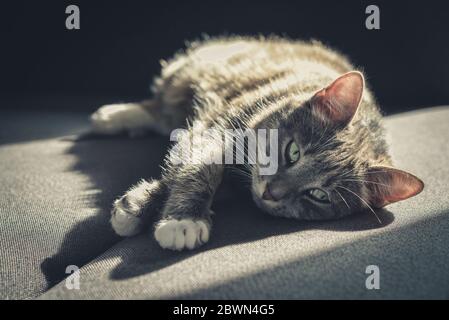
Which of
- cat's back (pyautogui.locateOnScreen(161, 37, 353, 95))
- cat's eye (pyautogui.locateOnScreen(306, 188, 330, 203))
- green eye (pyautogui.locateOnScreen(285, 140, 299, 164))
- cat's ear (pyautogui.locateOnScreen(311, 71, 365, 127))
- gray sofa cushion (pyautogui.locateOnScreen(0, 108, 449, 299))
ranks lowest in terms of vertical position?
gray sofa cushion (pyautogui.locateOnScreen(0, 108, 449, 299))

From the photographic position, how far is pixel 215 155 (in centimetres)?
135

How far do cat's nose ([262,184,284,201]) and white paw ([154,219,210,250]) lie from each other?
0.19 meters

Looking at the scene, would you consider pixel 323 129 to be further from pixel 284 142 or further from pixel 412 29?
pixel 412 29

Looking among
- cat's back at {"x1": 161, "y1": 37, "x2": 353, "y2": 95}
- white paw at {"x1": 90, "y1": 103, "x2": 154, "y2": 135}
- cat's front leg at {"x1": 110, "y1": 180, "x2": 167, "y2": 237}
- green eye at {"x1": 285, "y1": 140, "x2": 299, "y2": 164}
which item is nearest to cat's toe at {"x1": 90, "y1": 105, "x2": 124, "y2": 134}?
white paw at {"x1": 90, "y1": 103, "x2": 154, "y2": 135}

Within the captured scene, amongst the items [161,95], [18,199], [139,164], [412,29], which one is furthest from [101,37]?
[412,29]

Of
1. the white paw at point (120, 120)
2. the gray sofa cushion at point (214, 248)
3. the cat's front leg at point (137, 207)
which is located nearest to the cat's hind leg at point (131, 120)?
the white paw at point (120, 120)

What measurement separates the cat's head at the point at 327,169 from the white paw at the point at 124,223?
1.06ft

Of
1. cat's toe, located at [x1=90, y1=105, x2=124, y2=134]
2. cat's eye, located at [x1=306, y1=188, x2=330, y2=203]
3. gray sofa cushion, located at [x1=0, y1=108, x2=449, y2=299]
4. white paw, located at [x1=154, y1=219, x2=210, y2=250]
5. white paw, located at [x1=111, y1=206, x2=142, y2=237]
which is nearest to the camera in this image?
gray sofa cushion, located at [x1=0, y1=108, x2=449, y2=299]

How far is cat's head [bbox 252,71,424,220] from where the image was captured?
126cm

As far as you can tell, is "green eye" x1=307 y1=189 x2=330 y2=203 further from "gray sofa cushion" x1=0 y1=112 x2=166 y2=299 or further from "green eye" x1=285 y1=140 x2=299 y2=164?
"gray sofa cushion" x1=0 y1=112 x2=166 y2=299

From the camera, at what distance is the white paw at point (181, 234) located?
107 cm

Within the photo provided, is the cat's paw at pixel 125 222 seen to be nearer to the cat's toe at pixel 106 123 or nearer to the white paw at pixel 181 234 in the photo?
the white paw at pixel 181 234

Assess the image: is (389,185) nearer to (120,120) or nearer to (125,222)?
(125,222)

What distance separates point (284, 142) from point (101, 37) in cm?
149
